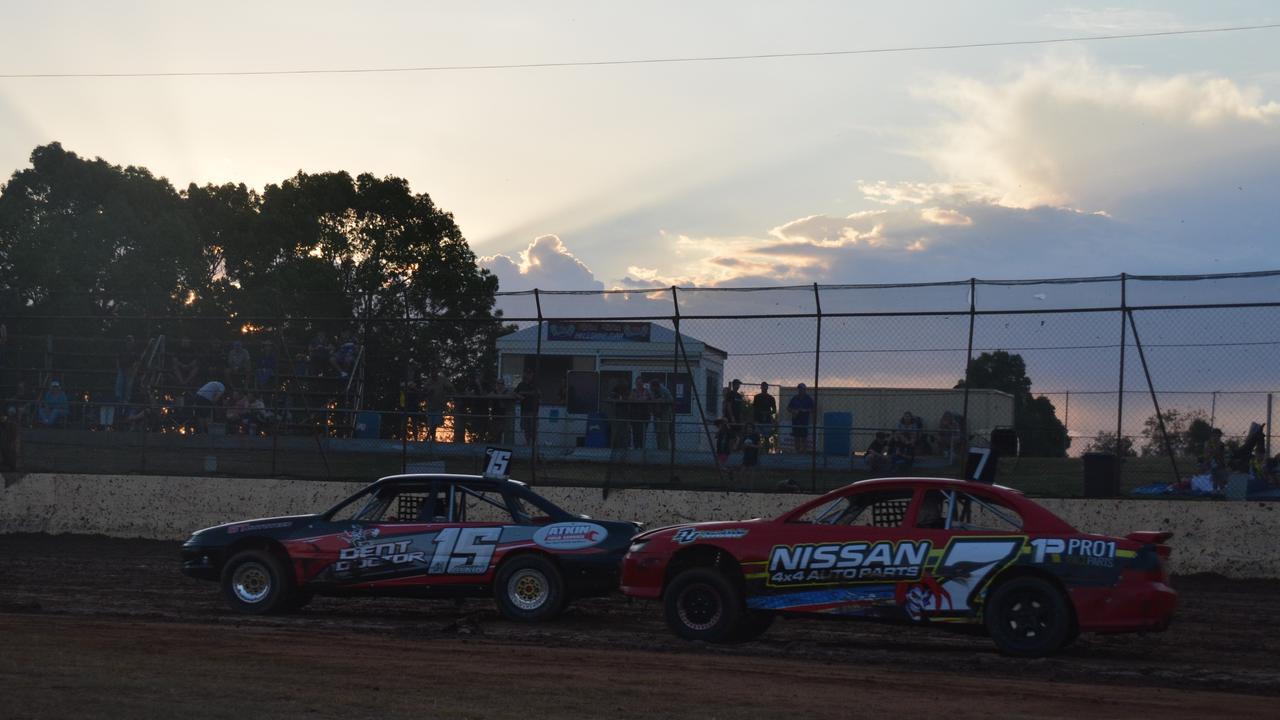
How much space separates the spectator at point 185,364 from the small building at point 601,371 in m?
5.18

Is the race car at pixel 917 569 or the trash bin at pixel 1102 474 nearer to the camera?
the race car at pixel 917 569

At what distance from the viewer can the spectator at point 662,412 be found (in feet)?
62.6

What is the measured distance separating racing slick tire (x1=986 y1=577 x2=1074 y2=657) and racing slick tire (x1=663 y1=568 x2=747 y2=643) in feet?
6.70

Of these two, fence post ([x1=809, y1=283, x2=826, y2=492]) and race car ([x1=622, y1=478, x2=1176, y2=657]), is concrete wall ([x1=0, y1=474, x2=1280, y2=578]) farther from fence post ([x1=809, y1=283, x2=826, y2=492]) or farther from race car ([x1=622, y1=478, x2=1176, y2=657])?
race car ([x1=622, y1=478, x2=1176, y2=657])

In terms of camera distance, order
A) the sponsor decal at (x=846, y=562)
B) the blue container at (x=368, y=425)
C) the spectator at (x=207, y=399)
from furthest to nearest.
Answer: the spectator at (x=207, y=399) < the blue container at (x=368, y=425) < the sponsor decal at (x=846, y=562)

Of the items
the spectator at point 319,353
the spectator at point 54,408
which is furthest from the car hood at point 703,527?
the spectator at point 54,408

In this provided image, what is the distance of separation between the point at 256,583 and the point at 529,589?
2711mm

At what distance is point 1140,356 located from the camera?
16.5 meters

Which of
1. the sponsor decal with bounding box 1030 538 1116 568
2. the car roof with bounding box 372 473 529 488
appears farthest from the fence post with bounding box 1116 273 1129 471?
the car roof with bounding box 372 473 529 488

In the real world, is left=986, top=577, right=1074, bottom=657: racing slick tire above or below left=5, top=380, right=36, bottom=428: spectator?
below

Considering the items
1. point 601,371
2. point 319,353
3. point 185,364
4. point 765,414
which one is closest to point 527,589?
point 765,414

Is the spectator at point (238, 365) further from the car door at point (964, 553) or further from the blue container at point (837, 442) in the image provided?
the car door at point (964, 553)

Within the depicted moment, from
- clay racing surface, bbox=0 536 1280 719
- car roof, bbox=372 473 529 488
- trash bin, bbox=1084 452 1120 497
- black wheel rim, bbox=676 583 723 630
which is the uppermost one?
trash bin, bbox=1084 452 1120 497

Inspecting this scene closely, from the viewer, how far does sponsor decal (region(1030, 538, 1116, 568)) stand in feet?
33.2
